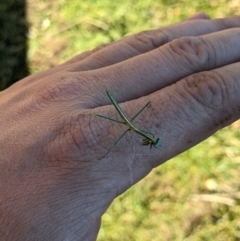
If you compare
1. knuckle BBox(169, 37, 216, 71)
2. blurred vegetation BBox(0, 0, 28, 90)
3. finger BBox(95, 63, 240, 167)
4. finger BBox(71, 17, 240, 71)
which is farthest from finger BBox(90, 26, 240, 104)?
blurred vegetation BBox(0, 0, 28, 90)

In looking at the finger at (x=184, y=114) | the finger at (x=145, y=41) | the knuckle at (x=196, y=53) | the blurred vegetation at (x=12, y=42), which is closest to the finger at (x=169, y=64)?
the knuckle at (x=196, y=53)

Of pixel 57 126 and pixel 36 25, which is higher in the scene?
pixel 57 126

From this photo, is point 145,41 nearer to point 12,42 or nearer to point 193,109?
point 193,109

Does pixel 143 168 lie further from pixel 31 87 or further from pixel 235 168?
pixel 235 168

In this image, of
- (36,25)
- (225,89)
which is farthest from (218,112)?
(36,25)

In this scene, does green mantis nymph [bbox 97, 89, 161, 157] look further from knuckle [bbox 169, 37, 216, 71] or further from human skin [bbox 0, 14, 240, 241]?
knuckle [bbox 169, 37, 216, 71]

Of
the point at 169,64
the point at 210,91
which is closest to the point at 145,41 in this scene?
the point at 169,64
